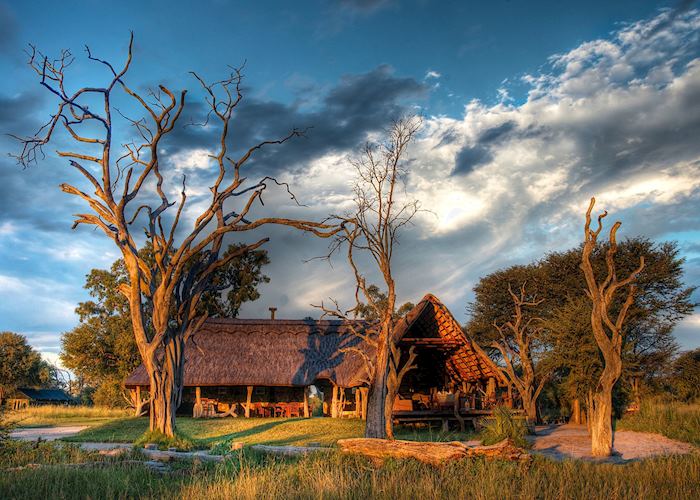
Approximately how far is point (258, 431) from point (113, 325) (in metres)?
20.5

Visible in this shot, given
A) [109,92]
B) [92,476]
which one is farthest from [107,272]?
[92,476]

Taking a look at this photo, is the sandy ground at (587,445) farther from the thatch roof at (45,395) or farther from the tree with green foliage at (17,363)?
the thatch roof at (45,395)

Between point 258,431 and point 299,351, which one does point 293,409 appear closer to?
point 299,351

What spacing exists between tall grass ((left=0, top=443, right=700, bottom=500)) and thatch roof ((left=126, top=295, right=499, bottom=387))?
1228 cm

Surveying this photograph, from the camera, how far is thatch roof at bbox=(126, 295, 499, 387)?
971 inches

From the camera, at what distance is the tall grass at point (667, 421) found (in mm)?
19219

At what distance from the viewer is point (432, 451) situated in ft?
37.6

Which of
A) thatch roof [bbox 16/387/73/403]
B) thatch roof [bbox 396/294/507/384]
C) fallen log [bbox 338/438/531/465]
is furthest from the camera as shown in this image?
thatch roof [bbox 16/387/73/403]

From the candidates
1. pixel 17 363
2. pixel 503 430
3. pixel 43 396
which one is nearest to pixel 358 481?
pixel 503 430

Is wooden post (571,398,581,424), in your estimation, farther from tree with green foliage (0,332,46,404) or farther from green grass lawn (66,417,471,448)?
tree with green foliage (0,332,46,404)

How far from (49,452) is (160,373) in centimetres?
507

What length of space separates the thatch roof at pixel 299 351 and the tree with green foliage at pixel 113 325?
22.9ft

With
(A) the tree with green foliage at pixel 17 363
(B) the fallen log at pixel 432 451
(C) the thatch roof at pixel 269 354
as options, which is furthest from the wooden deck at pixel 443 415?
(A) the tree with green foliage at pixel 17 363

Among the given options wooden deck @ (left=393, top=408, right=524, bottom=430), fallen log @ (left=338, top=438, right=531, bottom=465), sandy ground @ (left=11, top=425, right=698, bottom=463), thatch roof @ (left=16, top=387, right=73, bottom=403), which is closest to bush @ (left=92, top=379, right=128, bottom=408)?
thatch roof @ (left=16, top=387, right=73, bottom=403)
